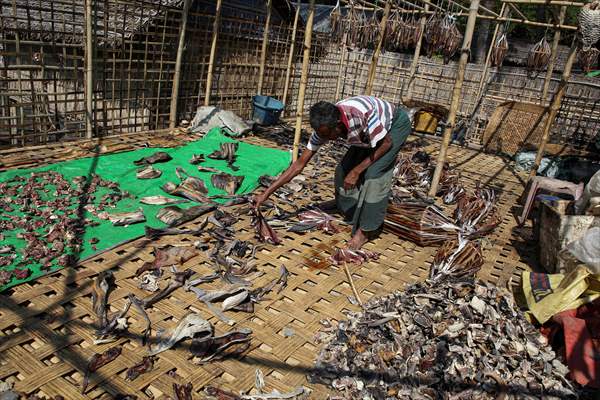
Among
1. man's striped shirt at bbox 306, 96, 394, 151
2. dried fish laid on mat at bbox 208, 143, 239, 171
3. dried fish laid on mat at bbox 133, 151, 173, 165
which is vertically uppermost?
man's striped shirt at bbox 306, 96, 394, 151

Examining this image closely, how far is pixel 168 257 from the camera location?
3627mm

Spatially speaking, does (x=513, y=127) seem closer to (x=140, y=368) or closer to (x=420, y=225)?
(x=420, y=225)

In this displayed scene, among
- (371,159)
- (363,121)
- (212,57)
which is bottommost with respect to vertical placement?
(371,159)

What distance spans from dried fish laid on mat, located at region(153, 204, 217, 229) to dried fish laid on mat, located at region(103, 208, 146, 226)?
0.61ft

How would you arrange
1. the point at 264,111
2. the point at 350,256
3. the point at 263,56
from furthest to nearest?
the point at 263,56 < the point at 264,111 < the point at 350,256

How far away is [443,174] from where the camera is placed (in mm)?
6879

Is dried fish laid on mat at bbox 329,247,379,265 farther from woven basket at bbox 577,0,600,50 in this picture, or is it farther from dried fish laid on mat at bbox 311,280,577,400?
woven basket at bbox 577,0,600,50

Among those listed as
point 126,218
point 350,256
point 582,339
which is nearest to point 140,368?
point 126,218

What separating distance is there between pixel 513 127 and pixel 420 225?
23.0 feet

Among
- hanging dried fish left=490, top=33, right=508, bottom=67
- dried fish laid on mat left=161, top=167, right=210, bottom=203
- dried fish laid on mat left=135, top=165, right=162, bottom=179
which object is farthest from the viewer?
hanging dried fish left=490, top=33, right=508, bottom=67

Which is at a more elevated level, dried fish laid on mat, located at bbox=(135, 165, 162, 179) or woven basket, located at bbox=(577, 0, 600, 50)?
woven basket, located at bbox=(577, 0, 600, 50)

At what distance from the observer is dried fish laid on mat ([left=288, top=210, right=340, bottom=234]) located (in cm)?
456

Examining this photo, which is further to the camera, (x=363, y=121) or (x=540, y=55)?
(x=540, y=55)

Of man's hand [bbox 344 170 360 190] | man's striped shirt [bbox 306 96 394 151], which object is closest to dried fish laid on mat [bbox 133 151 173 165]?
man's striped shirt [bbox 306 96 394 151]
